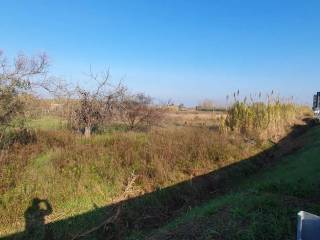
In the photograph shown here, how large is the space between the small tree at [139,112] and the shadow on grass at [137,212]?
8632mm

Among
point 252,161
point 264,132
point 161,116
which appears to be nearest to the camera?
point 252,161

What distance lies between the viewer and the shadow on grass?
9766 millimetres

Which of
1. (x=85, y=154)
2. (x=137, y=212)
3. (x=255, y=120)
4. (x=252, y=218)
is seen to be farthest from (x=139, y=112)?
(x=252, y=218)

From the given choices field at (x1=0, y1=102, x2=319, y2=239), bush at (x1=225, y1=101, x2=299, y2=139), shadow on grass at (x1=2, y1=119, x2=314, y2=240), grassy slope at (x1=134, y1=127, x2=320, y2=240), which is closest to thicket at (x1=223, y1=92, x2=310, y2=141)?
bush at (x1=225, y1=101, x2=299, y2=139)

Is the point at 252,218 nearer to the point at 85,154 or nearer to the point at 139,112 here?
the point at 85,154

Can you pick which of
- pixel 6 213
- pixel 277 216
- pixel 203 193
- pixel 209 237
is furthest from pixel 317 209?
pixel 6 213

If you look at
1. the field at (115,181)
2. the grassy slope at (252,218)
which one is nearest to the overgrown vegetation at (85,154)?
the field at (115,181)

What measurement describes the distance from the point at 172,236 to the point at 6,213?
4825 millimetres

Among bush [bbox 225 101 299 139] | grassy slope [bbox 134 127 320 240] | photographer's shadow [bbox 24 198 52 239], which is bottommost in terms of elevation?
photographer's shadow [bbox 24 198 52 239]

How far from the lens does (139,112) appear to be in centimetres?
2366

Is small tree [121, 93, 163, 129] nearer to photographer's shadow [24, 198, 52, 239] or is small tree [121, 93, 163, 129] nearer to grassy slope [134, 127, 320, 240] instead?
photographer's shadow [24, 198, 52, 239]

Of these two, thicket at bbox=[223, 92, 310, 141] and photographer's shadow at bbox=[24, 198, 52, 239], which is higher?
thicket at bbox=[223, 92, 310, 141]

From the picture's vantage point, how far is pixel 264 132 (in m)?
21.2

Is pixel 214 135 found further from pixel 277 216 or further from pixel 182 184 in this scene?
pixel 277 216
